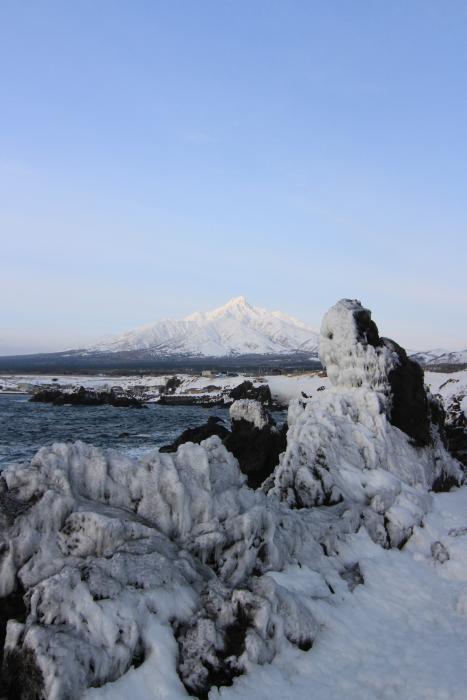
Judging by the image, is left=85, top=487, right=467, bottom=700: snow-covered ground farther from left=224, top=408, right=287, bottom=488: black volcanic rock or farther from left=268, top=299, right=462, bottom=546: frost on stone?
left=224, top=408, right=287, bottom=488: black volcanic rock

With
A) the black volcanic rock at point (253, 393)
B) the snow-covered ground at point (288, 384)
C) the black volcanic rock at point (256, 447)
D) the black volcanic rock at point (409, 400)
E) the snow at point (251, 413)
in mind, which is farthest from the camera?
the black volcanic rock at point (253, 393)

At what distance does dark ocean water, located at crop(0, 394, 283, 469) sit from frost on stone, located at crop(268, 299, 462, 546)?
18.2 meters

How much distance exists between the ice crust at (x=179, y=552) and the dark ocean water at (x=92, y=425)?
20.3 m

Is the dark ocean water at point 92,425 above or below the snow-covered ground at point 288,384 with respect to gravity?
below

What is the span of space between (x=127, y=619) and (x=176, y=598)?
0.87 m

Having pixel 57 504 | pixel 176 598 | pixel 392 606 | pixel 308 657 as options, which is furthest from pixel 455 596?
pixel 57 504

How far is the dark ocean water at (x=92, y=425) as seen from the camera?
3716 cm

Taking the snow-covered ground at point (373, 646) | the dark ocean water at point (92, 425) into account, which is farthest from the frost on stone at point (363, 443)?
the dark ocean water at point (92, 425)

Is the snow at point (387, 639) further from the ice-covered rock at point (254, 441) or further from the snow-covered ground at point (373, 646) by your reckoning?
the ice-covered rock at point (254, 441)

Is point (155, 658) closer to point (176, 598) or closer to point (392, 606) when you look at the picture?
point (176, 598)

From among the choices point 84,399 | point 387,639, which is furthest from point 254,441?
point 84,399

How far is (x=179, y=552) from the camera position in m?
9.19

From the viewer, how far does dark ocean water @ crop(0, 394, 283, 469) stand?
3716cm

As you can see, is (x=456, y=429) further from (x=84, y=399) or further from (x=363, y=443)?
(x=84, y=399)
